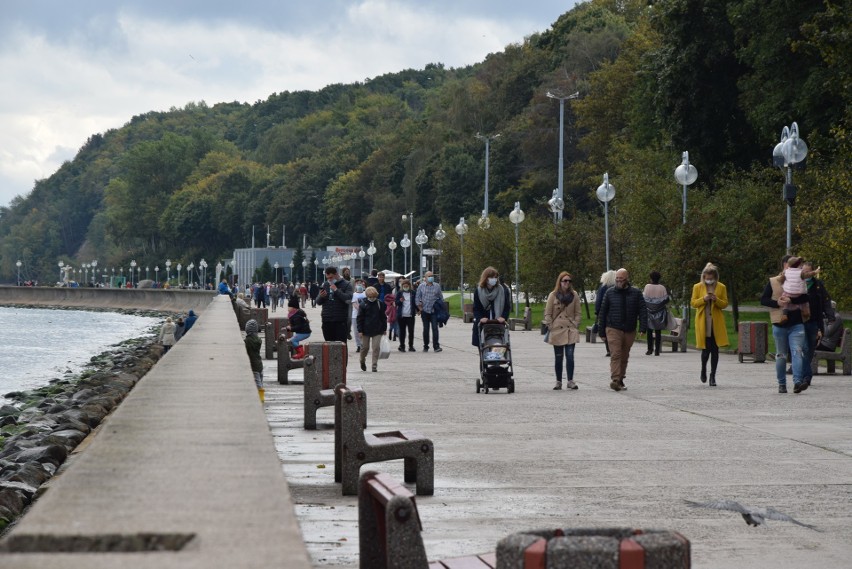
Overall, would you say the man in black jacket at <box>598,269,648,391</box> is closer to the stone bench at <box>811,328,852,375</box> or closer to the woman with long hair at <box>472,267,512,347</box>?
the woman with long hair at <box>472,267,512,347</box>

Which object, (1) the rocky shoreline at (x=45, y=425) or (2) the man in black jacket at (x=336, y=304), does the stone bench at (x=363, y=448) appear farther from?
(2) the man in black jacket at (x=336, y=304)

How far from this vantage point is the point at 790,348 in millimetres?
19953

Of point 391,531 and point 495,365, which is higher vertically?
point 391,531

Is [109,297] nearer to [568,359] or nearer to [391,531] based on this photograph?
[568,359]

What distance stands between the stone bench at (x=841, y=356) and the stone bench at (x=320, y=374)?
10.7 meters

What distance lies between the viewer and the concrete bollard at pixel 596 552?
4473 millimetres

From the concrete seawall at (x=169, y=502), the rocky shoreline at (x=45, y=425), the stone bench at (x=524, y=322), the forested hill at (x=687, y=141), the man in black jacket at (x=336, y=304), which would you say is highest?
the forested hill at (x=687, y=141)

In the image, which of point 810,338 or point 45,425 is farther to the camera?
point 45,425

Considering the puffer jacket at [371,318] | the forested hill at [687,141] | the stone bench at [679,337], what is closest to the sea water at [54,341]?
the puffer jacket at [371,318]

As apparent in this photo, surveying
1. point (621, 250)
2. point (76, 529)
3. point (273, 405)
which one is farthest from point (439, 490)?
point (621, 250)

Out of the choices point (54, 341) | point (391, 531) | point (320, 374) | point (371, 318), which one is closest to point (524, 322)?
point (371, 318)

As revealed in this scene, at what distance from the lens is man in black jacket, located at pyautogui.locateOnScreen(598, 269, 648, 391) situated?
20.2m

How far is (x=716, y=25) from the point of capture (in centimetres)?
4856

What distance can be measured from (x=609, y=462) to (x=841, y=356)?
41.5 feet
